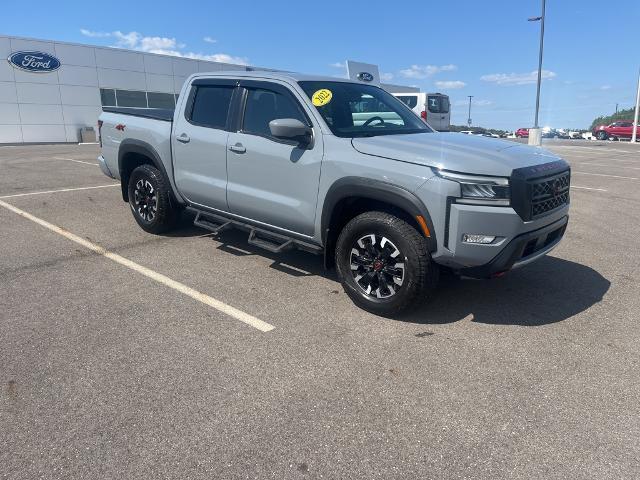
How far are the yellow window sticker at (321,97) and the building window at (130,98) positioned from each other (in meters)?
28.7

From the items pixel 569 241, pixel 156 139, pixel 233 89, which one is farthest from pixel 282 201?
pixel 569 241

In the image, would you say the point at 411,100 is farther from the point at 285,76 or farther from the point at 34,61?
the point at 34,61

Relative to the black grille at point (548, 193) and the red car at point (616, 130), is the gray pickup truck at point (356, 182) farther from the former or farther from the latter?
the red car at point (616, 130)

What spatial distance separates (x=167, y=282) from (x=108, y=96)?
28700 millimetres

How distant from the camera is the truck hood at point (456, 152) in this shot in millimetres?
3453

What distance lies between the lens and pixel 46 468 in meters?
2.28

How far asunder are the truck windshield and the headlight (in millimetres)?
1123

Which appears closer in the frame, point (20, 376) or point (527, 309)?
point (20, 376)

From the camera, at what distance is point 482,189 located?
3.43 metres

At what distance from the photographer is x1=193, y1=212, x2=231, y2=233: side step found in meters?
5.15

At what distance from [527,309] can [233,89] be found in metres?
3.51

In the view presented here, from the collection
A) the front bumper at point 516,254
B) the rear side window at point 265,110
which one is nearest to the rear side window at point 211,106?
the rear side window at point 265,110

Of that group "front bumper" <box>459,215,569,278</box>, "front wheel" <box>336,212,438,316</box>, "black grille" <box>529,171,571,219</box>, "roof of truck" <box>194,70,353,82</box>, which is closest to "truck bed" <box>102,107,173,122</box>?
"roof of truck" <box>194,70,353,82</box>

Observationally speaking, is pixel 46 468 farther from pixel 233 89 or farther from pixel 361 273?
pixel 233 89
